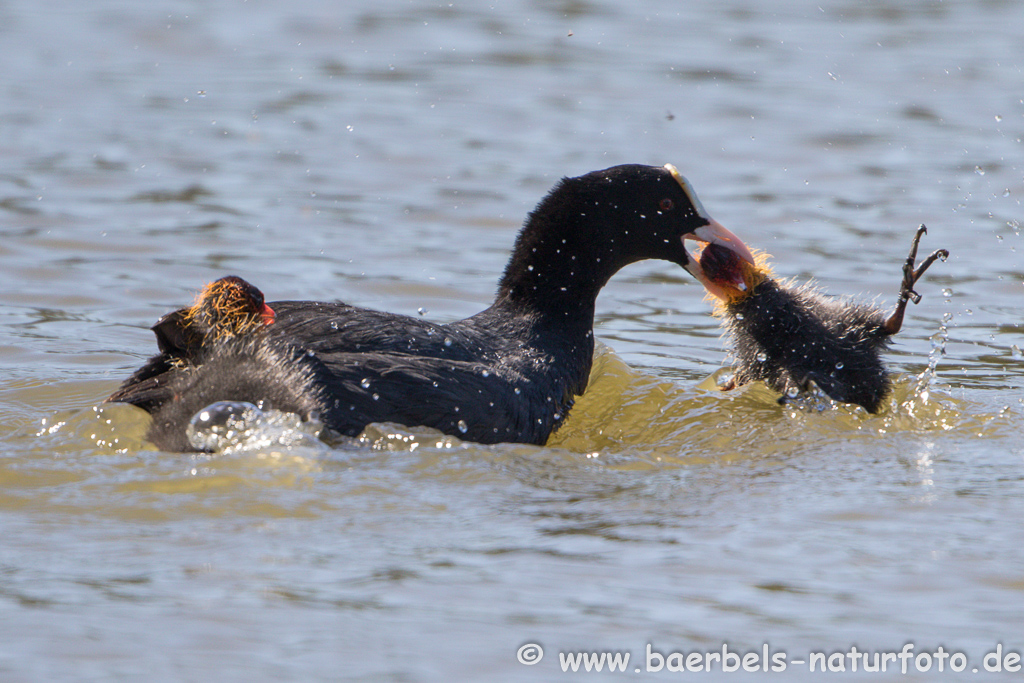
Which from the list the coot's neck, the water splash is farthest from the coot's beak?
the water splash

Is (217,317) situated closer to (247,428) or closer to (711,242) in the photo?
(247,428)

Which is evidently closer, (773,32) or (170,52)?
(170,52)

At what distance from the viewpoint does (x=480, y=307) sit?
22.7ft

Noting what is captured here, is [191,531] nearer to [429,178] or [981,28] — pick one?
[429,178]

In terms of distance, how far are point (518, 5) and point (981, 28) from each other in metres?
4.69

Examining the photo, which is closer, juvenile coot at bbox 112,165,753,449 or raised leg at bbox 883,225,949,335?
juvenile coot at bbox 112,165,753,449

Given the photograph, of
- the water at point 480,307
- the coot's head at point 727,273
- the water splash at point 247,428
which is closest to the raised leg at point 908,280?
the water at point 480,307

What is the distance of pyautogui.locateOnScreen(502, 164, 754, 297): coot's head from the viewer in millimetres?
5148

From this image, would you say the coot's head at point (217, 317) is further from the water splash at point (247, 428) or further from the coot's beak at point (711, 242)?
the coot's beak at point (711, 242)

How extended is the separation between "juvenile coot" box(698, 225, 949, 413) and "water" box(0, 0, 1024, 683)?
0.47ft

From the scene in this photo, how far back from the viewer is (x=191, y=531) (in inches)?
140

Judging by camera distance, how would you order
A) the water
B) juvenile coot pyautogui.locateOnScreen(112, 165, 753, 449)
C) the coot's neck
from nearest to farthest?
the water < juvenile coot pyautogui.locateOnScreen(112, 165, 753, 449) < the coot's neck

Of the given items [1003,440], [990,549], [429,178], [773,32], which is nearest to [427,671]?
[990,549]

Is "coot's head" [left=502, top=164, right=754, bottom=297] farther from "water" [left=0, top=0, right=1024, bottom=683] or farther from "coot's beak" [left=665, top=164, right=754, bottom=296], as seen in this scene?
"water" [left=0, top=0, right=1024, bottom=683]
